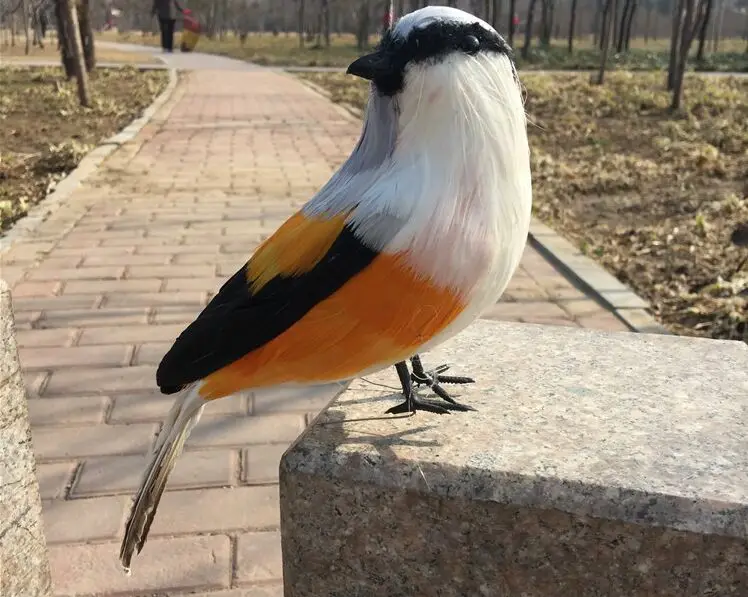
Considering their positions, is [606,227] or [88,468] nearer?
[88,468]

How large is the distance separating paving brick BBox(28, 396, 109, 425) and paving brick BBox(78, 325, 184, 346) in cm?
51

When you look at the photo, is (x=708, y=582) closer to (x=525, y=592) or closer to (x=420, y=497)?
(x=525, y=592)

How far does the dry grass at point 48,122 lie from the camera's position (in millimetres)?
6141

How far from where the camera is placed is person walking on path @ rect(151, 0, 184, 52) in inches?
1073

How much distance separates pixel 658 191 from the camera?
6203mm

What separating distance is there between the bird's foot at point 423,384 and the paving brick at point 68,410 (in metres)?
1.35

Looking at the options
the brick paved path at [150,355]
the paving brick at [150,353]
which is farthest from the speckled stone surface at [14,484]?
the paving brick at [150,353]

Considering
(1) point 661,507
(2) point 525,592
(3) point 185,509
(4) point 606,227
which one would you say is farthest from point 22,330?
(4) point 606,227

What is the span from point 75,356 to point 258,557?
153cm

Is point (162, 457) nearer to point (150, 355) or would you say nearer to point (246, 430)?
point (246, 430)

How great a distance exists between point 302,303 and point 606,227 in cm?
438

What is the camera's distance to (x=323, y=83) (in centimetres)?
1638

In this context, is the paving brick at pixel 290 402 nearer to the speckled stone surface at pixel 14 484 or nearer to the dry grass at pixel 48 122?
the speckled stone surface at pixel 14 484

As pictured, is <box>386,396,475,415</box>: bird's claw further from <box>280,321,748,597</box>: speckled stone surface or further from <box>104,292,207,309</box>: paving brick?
<box>104,292,207,309</box>: paving brick
